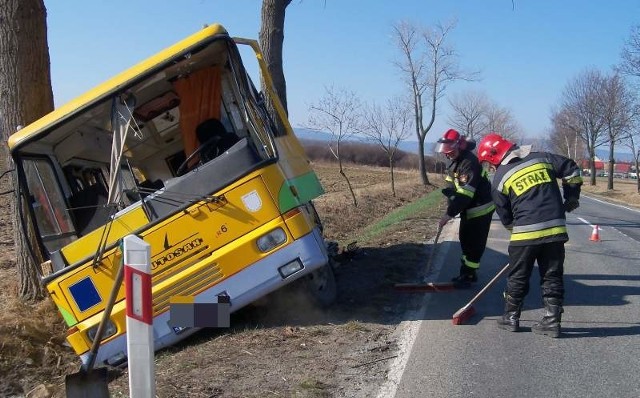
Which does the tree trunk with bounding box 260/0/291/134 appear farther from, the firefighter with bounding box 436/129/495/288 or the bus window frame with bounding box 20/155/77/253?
the bus window frame with bounding box 20/155/77/253

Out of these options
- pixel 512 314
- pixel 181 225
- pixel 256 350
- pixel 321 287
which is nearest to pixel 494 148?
pixel 512 314

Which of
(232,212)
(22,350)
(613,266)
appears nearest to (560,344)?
(232,212)

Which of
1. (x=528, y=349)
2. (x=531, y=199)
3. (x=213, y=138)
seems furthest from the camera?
(x=213, y=138)

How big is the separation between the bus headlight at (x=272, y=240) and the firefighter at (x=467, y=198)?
2.53 meters

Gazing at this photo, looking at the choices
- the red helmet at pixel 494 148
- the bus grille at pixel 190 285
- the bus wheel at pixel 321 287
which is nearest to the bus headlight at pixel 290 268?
the bus grille at pixel 190 285

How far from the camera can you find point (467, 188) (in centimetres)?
724

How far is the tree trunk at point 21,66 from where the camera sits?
6930mm

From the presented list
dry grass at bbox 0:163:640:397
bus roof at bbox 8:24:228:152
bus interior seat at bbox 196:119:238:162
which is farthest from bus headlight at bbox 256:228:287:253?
Answer: bus roof at bbox 8:24:228:152

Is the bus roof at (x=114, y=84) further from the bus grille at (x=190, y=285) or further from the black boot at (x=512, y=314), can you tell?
the black boot at (x=512, y=314)

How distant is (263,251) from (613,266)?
585 cm

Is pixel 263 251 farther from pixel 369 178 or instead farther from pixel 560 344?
pixel 369 178

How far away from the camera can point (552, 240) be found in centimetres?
553

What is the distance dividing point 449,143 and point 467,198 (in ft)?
2.25

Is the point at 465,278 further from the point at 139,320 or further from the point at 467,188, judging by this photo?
the point at 139,320
